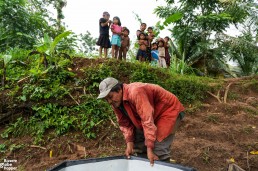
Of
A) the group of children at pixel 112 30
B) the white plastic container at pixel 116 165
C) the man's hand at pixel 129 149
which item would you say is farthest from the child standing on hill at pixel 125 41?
the white plastic container at pixel 116 165

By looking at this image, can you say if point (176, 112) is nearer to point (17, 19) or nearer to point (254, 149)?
point (254, 149)

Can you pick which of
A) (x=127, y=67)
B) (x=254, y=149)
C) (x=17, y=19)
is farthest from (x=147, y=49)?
(x=254, y=149)

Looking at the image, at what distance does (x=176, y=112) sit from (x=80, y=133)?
1948mm

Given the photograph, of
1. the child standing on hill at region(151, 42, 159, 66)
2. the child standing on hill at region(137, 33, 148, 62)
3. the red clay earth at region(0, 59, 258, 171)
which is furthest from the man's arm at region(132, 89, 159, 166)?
the child standing on hill at region(151, 42, 159, 66)

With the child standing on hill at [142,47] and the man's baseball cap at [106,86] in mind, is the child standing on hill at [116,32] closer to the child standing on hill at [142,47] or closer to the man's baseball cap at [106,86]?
the child standing on hill at [142,47]

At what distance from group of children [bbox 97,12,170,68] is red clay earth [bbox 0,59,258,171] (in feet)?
2.79

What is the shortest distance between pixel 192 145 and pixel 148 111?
209cm

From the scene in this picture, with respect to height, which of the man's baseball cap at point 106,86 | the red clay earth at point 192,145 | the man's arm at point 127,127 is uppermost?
the man's baseball cap at point 106,86

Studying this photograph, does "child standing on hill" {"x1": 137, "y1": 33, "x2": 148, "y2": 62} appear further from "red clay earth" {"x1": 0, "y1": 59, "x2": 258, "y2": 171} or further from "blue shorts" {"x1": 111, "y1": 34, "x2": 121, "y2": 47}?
"red clay earth" {"x1": 0, "y1": 59, "x2": 258, "y2": 171}

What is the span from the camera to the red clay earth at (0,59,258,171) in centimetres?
365

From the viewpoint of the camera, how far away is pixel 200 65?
9.38 meters

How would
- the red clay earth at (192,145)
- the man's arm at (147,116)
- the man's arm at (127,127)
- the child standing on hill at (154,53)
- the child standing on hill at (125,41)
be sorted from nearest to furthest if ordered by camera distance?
1. the man's arm at (147,116)
2. the man's arm at (127,127)
3. the red clay earth at (192,145)
4. the child standing on hill at (125,41)
5. the child standing on hill at (154,53)

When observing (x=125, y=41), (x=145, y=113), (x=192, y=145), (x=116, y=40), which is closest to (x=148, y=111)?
(x=145, y=113)

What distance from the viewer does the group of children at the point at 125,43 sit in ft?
18.8
